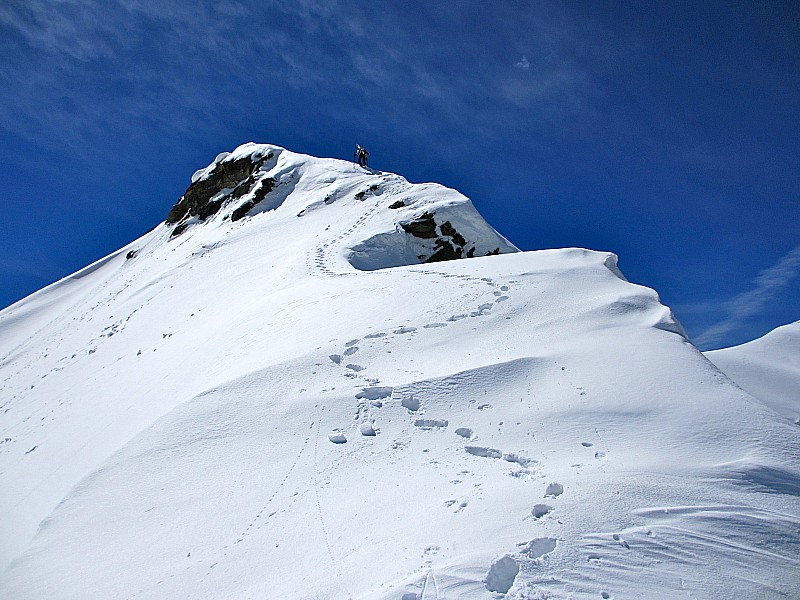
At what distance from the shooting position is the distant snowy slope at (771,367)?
23.9 feet

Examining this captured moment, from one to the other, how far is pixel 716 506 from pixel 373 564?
7.82 feet

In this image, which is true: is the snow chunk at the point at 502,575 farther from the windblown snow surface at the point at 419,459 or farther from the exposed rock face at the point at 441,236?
the exposed rock face at the point at 441,236

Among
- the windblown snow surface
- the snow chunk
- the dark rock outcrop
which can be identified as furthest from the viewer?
the dark rock outcrop

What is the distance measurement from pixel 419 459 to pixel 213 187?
31.6 meters

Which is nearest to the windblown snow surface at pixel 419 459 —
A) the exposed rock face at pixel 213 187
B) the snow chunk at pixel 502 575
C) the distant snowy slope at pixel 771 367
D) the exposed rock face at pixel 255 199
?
the snow chunk at pixel 502 575

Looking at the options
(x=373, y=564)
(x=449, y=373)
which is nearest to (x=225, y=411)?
(x=449, y=373)

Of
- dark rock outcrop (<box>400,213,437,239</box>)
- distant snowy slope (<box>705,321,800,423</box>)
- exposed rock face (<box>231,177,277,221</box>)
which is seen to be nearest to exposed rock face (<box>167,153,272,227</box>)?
exposed rock face (<box>231,177,277,221</box>)

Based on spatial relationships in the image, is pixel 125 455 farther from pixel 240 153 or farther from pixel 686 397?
pixel 240 153

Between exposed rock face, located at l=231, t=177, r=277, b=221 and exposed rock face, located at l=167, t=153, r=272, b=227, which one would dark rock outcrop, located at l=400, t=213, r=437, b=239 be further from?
exposed rock face, located at l=167, t=153, r=272, b=227

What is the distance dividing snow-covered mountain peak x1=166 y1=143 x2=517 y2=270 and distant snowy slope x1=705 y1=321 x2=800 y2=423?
7.32 m

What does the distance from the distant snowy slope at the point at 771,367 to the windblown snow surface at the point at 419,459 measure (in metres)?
2.39

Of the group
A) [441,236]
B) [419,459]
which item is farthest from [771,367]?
[441,236]

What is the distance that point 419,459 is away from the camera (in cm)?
437

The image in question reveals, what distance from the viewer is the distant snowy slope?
7286 millimetres
